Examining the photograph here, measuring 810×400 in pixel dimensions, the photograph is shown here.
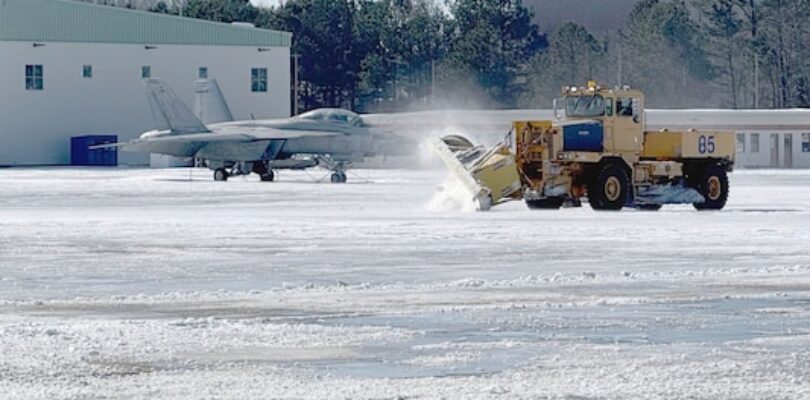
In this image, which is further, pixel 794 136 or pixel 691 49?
pixel 691 49

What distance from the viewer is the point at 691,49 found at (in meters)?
96.6

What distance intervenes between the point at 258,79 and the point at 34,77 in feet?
35.3

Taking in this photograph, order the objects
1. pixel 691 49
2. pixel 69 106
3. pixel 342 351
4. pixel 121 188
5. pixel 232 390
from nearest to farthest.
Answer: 1. pixel 232 390
2. pixel 342 351
3. pixel 121 188
4. pixel 69 106
5. pixel 691 49

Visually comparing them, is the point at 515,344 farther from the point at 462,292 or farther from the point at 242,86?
the point at 242,86

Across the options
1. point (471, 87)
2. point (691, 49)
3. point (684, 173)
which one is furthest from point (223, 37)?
point (684, 173)

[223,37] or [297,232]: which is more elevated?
[223,37]

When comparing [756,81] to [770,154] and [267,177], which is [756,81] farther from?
[267,177]

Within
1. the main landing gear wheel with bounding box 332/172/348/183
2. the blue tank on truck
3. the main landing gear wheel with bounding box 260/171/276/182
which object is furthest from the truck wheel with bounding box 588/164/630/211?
the main landing gear wheel with bounding box 260/171/276/182

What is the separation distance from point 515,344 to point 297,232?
12.0 metres

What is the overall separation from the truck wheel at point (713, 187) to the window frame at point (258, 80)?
165 ft

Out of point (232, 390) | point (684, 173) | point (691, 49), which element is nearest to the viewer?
point (232, 390)

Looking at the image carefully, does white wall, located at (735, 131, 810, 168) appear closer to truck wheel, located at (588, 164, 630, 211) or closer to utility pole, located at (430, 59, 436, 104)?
utility pole, located at (430, 59, 436, 104)

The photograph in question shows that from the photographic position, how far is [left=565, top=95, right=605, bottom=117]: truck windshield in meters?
29.6

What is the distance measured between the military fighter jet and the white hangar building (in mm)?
21392
